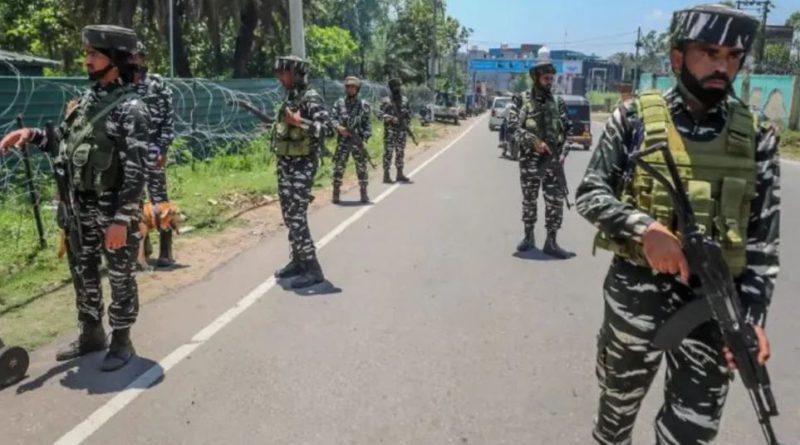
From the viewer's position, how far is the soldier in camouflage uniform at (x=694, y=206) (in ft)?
7.20

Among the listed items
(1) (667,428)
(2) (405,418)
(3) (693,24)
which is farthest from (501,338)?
(3) (693,24)

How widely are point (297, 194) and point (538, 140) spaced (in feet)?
7.66

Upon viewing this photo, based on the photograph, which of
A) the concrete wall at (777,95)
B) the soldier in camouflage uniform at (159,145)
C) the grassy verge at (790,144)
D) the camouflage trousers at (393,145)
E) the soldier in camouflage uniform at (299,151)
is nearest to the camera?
the soldier in camouflage uniform at (299,151)

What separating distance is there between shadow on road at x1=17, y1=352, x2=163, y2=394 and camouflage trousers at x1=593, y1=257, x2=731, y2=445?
101 inches

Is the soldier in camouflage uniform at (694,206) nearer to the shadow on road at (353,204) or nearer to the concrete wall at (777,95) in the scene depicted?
the shadow on road at (353,204)

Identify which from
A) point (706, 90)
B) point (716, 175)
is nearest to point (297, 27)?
point (706, 90)

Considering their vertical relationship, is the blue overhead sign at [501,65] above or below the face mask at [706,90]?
below

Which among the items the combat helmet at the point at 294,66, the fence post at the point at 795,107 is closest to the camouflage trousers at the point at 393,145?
the combat helmet at the point at 294,66

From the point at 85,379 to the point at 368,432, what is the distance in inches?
66.7

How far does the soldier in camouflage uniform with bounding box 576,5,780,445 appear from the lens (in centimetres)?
219

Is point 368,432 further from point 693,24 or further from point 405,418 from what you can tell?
point 693,24

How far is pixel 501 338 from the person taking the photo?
15.5 feet

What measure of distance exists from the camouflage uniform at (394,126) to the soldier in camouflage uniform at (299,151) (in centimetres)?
648

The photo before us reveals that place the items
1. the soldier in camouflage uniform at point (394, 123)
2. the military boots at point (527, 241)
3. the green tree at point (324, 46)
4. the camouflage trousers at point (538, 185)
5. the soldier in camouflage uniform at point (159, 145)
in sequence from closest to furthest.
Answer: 1. the soldier in camouflage uniform at point (159, 145)
2. the camouflage trousers at point (538, 185)
3. the military boots at point (527, 241)
4. the soldier in camouflage uniform at point (394, 123)
5. the green tree at point (324, 46)
